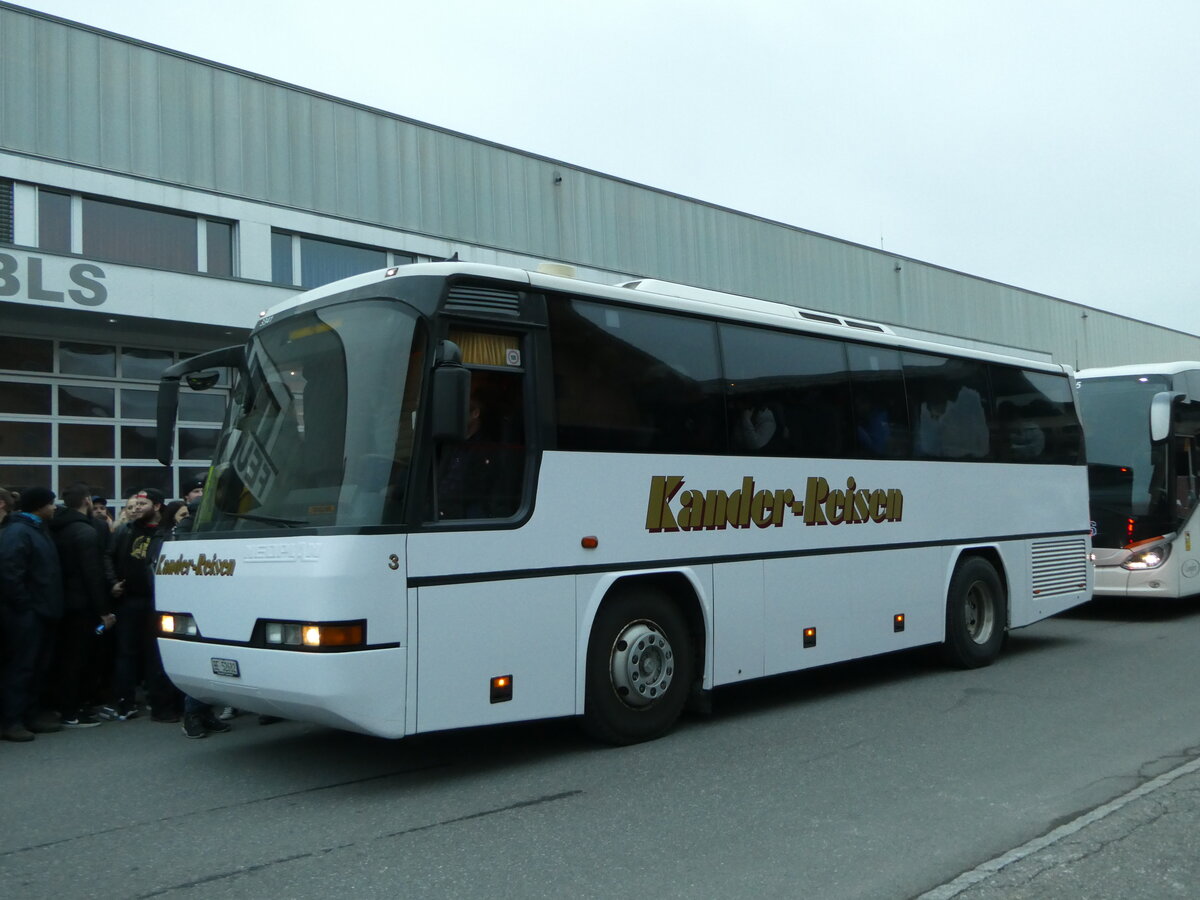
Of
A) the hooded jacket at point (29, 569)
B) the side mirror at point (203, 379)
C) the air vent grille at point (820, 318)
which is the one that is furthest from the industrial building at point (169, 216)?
the air vent grille at point (820, 318)

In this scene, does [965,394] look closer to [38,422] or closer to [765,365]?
[765,365]

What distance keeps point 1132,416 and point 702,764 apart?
1009 centimetres

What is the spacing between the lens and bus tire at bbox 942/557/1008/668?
10523mm

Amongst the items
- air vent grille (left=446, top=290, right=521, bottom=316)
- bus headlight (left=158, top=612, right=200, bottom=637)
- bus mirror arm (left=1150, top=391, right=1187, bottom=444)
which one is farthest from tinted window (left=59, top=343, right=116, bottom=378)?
bus mirror arm (left=1150, top=391, right=1187, bottom=444)

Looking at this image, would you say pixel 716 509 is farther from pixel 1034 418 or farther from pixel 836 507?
pixel 1034 418

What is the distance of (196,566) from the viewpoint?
22.6 feet

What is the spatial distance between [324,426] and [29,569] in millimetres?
3342

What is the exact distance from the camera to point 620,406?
7500mm

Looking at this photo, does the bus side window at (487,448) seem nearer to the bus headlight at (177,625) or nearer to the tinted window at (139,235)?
the bus headlight at (177,625)

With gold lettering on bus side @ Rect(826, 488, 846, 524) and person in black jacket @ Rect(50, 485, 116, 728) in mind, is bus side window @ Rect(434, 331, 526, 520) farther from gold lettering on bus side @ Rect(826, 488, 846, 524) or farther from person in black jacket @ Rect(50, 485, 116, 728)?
person in black jacket @ Rect(50, 485, 116, 728)

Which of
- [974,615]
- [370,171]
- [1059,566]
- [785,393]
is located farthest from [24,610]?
[370,171]

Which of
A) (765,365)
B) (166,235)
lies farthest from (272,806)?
Answer: (166,235)

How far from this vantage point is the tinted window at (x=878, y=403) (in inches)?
376

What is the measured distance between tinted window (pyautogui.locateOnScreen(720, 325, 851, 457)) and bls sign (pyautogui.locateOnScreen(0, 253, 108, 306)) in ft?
36.9
